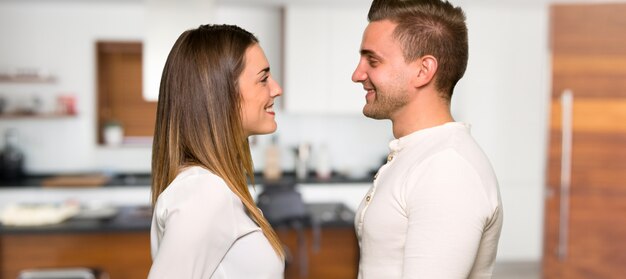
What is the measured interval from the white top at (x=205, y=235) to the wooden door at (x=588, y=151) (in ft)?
10.5

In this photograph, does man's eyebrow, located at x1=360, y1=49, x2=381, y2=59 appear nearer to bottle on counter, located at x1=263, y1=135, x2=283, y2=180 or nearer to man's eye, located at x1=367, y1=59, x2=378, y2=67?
man's eye, located at x1=367, y1=59, x2=378, y2=67

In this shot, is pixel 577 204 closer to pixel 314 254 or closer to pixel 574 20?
pixel 574 20

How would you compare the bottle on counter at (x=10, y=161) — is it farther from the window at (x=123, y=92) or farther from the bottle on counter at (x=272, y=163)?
the bottle on counter at (x=272, y=163)

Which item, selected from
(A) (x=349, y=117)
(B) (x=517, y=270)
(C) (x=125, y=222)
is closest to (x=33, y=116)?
(C) (x=125, y=222)

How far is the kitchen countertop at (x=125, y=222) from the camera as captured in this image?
349 centimetres

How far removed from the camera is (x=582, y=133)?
167 inches

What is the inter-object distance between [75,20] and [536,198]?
4.09 metres

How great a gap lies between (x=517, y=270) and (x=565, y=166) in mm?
1798

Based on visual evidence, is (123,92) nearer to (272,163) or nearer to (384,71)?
(272,163)

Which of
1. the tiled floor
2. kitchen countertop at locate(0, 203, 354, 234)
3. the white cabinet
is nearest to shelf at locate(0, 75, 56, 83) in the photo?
kitchen countertop at locate(0, 203, 354, 234)

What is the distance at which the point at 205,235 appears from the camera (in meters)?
1.29

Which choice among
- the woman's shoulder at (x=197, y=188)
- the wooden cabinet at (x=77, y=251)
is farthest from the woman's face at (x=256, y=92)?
the wooden cabinet at (x=77, y=251)

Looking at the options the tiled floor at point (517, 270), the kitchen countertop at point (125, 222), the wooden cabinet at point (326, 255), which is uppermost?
the kitchen countertop at point (125, 222)

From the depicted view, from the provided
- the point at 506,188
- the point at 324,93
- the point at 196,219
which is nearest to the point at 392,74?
the point at 196,219
